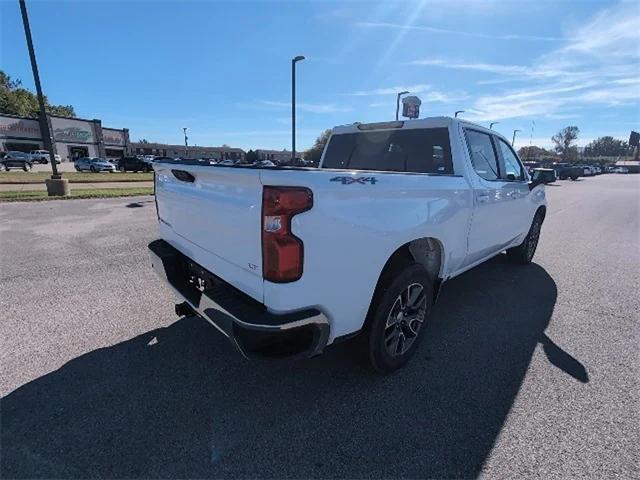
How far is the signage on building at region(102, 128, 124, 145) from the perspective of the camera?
61.6 metres

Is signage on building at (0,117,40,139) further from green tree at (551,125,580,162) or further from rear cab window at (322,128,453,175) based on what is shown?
green tree at (551,125,580,162)

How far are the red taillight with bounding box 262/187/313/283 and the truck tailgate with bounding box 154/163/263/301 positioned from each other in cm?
6

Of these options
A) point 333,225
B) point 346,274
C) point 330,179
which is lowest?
point 346,274

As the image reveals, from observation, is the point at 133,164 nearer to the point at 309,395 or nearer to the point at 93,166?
the point at 93,166

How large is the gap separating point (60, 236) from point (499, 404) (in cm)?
736

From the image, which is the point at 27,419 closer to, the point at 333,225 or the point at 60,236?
the point at 333,225

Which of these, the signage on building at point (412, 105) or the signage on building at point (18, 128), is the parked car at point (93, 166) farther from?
the signage on building at point (412, 105)

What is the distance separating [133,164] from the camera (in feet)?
126

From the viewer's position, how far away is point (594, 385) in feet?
9.15

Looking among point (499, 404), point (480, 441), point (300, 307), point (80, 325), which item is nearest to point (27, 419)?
point (80, 325)

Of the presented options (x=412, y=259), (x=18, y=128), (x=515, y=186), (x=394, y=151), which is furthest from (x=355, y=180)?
(x=18, y=128)

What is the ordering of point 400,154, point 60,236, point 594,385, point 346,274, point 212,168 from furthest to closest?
point 60,236 → point 400,154 → point 594,385 → point 212,168 → point 346,274

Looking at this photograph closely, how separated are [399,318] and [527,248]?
3.96 m

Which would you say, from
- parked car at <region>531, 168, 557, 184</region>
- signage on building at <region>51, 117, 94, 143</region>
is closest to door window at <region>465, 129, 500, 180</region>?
parked car at <region>531, 168, 557, 184</region>
